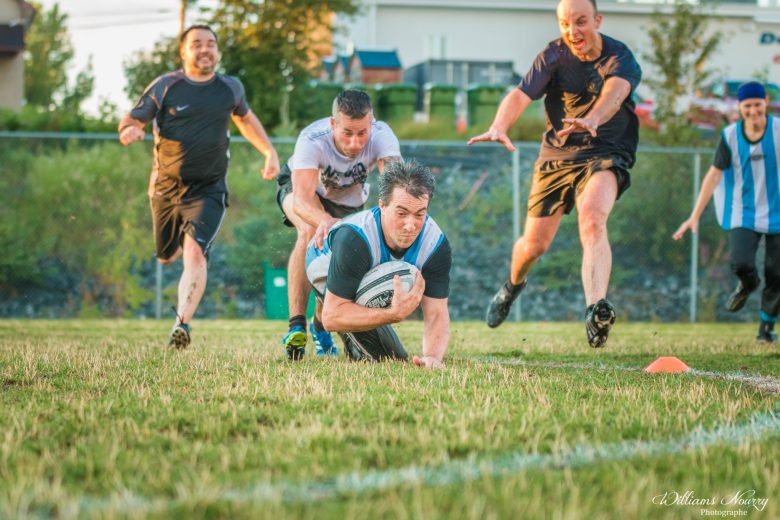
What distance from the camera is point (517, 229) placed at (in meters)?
15.8

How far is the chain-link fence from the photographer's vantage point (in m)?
15.6

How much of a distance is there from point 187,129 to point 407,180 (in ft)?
11.4

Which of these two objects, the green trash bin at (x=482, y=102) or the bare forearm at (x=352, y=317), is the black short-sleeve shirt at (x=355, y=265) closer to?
the bare forearm at (x=352, y=317)

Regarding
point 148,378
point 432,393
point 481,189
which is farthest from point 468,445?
point 481,189

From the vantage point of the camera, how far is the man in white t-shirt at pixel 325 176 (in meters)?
6.76

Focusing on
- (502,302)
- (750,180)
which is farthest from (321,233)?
(750,180)

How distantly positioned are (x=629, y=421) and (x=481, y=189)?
569 inches

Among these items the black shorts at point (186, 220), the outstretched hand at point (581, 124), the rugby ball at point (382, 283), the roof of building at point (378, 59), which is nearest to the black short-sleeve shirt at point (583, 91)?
the outstretched hand at point (581, 124)

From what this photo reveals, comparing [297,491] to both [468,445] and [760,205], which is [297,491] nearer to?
[468,445]

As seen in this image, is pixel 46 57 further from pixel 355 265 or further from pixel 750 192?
pixel 355 265

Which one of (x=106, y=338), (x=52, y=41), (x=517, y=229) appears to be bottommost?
(x=106, y=338)

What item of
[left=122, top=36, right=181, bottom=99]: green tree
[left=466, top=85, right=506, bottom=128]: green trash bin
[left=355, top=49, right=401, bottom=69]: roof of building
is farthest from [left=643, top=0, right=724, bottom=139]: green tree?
[left=355, top=49, right=401, bottom=69]: roof of building

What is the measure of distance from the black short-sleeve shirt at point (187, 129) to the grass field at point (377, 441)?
2.48 meters

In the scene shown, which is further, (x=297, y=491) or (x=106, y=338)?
(x=106, y=338)
